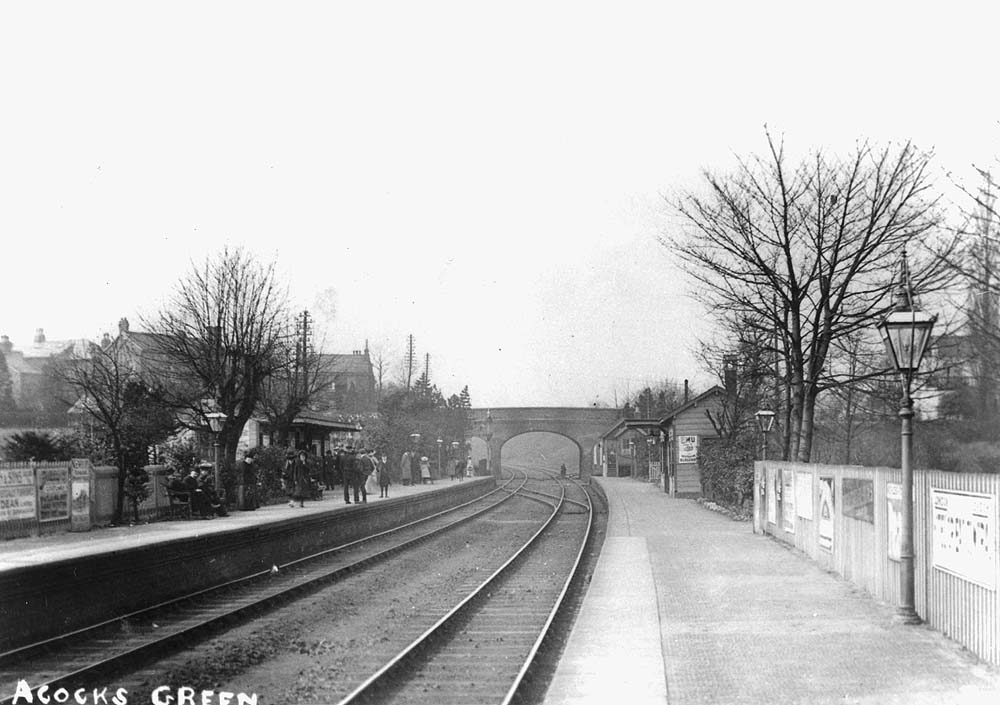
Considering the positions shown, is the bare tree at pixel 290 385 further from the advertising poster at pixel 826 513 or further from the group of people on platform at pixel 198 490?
the advertising poster at pixel 826 513

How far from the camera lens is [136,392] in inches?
1051

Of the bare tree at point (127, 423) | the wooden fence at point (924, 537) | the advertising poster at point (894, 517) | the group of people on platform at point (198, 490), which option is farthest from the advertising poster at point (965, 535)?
the group of people on platform at point (198, 490)

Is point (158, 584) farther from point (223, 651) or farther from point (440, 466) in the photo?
point (440, 466)

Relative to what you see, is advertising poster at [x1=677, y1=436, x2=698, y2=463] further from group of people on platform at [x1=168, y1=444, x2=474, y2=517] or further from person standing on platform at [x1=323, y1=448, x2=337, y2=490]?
person standing on platform at [x1=323, y1=448, x2=337, y2=490]

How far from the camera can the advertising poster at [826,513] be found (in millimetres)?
14607

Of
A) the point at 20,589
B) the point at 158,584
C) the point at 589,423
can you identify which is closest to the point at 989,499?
the point at 20,589

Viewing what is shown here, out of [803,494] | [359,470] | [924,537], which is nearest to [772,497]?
[803,494]

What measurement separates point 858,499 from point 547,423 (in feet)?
238

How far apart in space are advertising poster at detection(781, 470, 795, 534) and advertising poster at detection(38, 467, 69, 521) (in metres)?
13.3

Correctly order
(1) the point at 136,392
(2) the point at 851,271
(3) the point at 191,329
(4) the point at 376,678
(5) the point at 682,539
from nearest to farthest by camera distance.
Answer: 1. (4) the point at 376,678
2. (5) the point at 682,539
3. (2) the point at 851,271
4. (1) the point at 136,392
5. (3) the point at 191,329

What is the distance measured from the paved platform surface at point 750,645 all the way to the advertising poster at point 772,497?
3.77 metres

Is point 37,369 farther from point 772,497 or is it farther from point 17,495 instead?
point 772,497

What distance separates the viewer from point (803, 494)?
16.8 m

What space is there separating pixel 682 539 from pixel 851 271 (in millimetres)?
7648
